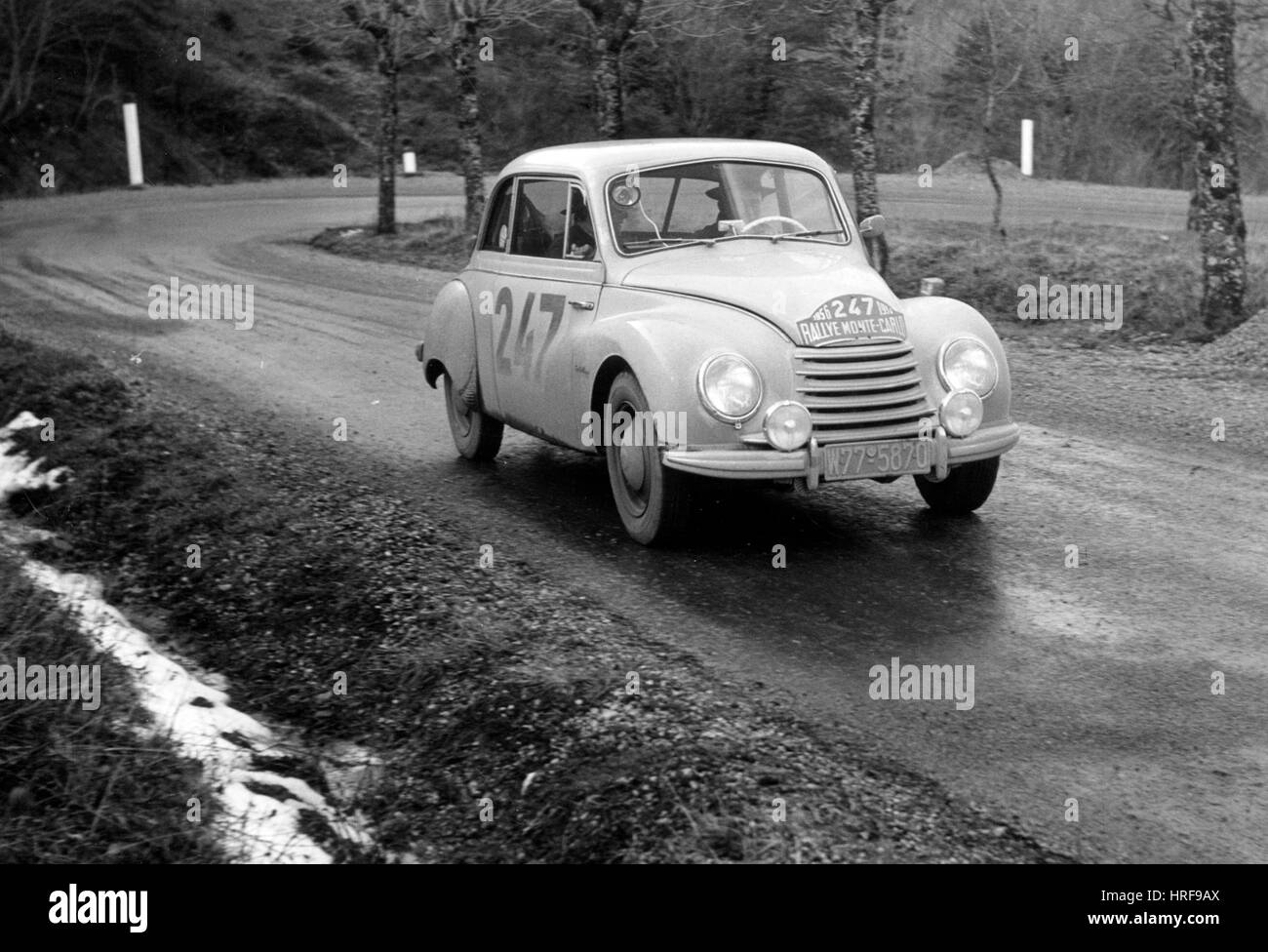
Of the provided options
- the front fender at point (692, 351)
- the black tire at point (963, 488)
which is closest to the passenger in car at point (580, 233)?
the front fender at point (692, 351)

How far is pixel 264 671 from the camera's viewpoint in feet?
20.1

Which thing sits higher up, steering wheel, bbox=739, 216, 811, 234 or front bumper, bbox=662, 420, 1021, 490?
steering wheel, bbox=739, 216, 811, 234

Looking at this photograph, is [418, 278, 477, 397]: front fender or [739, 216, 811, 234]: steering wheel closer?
[739, 216, 811, 234]: steering wheel

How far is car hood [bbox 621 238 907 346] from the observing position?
683 centimetres

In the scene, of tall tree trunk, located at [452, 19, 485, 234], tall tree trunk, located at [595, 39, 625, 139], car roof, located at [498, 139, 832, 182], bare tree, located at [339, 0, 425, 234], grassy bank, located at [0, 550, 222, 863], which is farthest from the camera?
bare tree, located at [339, 0, 425, 234]

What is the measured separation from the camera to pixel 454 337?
9.02 metres

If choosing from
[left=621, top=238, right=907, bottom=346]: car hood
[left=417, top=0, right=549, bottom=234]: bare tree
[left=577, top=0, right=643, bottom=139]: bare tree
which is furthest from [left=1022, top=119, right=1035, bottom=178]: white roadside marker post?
[left=621, top=238, right=907, bottom=346]: car hood

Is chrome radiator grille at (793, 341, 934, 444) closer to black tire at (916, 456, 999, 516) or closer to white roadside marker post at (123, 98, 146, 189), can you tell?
black tire at (916, 456, 999, 516)

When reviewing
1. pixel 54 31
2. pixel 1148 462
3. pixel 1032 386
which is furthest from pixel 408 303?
pixel 54 31

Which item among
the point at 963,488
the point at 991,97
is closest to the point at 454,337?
the point at 963,488

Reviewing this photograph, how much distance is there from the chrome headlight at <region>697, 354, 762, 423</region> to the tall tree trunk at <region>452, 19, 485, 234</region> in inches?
617

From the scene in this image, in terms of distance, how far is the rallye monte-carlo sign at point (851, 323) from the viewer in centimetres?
678
